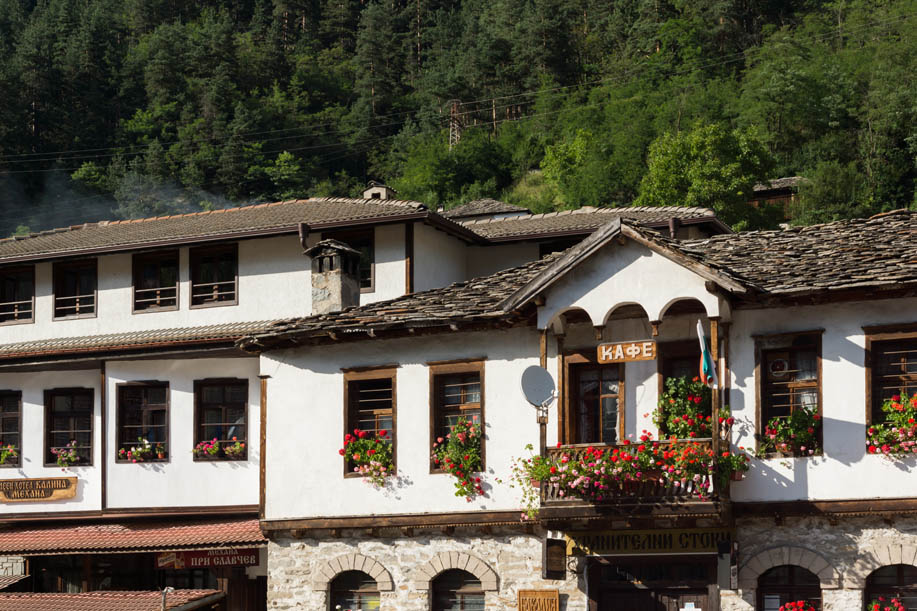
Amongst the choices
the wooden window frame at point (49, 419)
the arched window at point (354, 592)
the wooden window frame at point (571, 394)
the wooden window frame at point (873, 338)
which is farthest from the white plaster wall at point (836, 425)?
the wooden window frame at point (49, 419)

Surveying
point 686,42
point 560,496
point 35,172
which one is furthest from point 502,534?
point 686,42

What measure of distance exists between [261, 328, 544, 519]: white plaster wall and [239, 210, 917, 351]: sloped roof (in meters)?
0.54

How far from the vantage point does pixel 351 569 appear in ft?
76.3

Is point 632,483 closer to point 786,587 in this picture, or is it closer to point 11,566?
point 786,587

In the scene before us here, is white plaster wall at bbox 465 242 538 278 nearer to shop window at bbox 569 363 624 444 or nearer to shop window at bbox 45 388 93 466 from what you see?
shop window at bbox 45 388 93 466

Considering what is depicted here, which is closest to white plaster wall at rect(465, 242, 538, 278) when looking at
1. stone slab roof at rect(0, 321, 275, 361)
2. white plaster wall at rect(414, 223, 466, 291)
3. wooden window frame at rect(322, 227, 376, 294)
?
white plaster wall at rect(414, 223, 466, 291)

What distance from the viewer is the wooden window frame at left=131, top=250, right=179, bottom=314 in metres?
30.3

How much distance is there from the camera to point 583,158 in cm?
7350

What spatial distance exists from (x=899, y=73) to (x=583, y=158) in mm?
16466

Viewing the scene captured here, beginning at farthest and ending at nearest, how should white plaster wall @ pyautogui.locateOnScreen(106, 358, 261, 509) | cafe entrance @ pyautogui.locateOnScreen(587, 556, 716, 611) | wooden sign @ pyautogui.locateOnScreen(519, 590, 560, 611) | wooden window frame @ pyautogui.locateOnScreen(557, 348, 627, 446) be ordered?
white plaster wall @ pyautogui.locateOnScreen(106, 358, 261, 509), wooden sign @ pyautogui.locateOnScreen(519, 590, 560, 611), wooden window frame @ pyautogui.locateOnScreen(557, 348, 627, 446), cafe entrance @ pyautogui.locateOnScreen(587, 556, 716, 611)

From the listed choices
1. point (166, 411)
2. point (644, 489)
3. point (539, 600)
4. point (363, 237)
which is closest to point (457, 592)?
point (539, 600)

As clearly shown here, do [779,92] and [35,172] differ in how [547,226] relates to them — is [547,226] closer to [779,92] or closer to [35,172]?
[779,92]

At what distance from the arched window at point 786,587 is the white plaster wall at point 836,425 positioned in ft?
3.44

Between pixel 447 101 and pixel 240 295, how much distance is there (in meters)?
71.0
